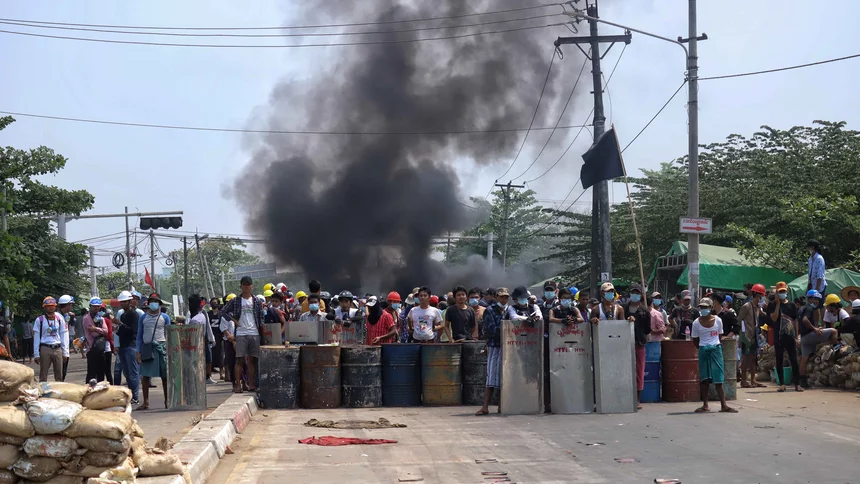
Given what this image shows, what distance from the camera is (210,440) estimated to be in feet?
24.7

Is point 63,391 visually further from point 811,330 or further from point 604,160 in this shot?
point 604,160

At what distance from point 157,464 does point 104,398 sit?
580mm

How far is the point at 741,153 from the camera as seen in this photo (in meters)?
34.7

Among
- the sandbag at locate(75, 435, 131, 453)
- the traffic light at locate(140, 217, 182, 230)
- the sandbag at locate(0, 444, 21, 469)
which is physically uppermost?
the traffic light at locate(140, 217, 182, 230)

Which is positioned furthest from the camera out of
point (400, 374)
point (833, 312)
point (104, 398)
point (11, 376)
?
point (833, 312)

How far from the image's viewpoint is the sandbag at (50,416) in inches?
218

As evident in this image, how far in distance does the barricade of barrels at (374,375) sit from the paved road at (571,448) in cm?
52

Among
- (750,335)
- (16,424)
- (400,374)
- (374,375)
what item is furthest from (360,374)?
(16,424)

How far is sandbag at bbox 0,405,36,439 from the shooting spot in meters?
5.52

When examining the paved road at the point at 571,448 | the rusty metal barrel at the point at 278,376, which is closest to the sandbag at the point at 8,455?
the paved road at the point at 571,448

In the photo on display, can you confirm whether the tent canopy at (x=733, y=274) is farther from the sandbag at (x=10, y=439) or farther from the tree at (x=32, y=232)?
the sandbag at (x=10, y=439)

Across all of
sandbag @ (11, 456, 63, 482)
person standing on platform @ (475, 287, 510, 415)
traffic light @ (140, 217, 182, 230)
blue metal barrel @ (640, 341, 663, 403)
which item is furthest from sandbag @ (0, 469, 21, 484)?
traffic light @ (140, 217, 182, 230)

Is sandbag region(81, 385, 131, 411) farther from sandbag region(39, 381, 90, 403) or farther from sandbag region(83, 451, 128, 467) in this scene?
sandbag region(83, 451, 128, 467)

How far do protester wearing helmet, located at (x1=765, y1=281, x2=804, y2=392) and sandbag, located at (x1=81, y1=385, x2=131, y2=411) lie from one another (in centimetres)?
1054
